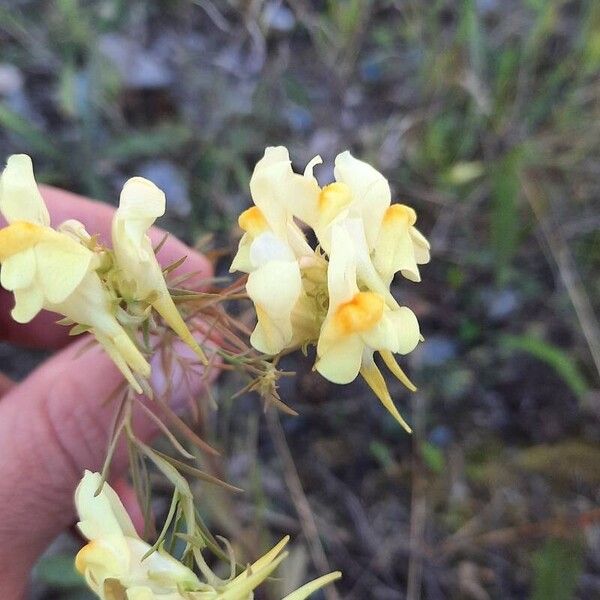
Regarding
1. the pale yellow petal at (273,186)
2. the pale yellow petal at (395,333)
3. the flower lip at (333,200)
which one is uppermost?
the pale yellow petal at (273,186)

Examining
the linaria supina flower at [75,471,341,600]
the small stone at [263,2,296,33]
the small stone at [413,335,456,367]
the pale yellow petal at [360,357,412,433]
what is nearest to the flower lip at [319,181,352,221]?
the pale yellow petal at [360,357,412,433]

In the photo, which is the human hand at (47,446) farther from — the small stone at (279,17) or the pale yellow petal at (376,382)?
the small stone at (279,17)

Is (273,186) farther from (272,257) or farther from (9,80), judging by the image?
(9,80)

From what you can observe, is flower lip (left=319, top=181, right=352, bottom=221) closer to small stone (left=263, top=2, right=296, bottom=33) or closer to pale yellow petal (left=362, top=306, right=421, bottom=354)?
pale yellow petal (left=362, top=306, right=421, bottom=354)

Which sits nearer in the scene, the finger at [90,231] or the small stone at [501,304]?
the finger at [90,231]

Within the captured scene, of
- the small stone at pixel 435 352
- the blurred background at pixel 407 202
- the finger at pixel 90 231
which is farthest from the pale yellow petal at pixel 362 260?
the small stone at pixel 435 352

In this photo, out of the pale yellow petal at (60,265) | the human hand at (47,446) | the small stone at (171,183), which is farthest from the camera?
the small stone at (171,183)

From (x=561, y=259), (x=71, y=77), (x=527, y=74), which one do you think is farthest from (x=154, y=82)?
(x=561, y=259)

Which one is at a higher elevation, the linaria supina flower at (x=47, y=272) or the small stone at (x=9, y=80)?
the small stone at (x=9, y=80)
